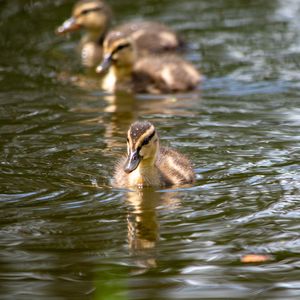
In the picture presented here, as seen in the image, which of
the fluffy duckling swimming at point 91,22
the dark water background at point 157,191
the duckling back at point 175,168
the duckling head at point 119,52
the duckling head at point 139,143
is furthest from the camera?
the fluffy duckling swimming at point 91,22

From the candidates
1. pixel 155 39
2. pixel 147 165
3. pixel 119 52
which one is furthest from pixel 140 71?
pixel 147 165

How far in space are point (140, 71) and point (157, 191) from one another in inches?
117

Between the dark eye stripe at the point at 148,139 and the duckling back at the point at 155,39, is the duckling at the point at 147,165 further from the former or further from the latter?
the duckling back at the point at 155,39

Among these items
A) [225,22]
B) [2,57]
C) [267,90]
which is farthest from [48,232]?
[225,22]

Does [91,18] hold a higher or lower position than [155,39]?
higher

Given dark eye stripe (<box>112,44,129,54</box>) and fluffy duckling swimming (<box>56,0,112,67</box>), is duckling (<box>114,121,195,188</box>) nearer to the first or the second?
dark eye stripe (<box>112,44,129,54</box>)

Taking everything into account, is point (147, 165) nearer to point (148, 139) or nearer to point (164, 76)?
point (148, 139)

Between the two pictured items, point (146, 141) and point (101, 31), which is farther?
point (101, 31)

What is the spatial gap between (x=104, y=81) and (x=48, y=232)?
3.97m

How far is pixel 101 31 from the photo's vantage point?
34.5 ft

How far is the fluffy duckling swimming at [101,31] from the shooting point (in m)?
9.52

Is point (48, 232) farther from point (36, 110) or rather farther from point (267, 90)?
point (267, 90)

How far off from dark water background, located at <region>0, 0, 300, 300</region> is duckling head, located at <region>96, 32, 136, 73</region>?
1.17 ft

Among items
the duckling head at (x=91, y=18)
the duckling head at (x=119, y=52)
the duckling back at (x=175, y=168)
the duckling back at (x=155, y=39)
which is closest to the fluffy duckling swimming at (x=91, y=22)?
the duckling head at (x=91, y=18)
